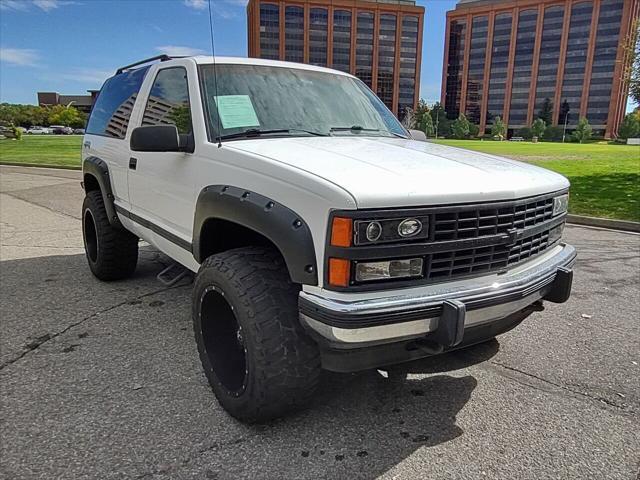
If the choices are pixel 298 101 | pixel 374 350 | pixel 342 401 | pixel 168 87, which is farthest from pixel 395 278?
pixel 168 87

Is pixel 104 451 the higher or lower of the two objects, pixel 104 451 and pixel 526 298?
the lower

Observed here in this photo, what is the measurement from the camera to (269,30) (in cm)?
10100

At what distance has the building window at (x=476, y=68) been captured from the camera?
397ft

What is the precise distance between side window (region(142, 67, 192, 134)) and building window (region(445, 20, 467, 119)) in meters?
131

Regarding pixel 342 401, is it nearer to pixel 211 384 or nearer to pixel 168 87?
pixel 211 384

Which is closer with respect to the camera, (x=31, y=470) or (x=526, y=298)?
(x=31, y=470)

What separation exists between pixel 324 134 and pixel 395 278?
1.42 meters

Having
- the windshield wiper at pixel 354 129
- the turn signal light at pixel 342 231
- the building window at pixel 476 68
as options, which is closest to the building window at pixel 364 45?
the building window at pixel 476 68

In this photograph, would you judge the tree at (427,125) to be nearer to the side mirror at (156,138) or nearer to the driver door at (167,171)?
the driver door at (167,171)

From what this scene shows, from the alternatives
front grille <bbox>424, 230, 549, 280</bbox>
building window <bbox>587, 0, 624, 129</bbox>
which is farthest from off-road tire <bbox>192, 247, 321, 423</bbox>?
building window <bbox>587, 0, 624, 129</bbox>

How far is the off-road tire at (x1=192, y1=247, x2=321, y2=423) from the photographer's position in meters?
2.26

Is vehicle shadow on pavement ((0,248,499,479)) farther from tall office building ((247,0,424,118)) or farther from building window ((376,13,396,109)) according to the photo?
building window ((376,13,396,109))


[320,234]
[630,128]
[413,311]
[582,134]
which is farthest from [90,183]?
[630,128]

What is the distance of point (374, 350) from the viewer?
7.06 feet
